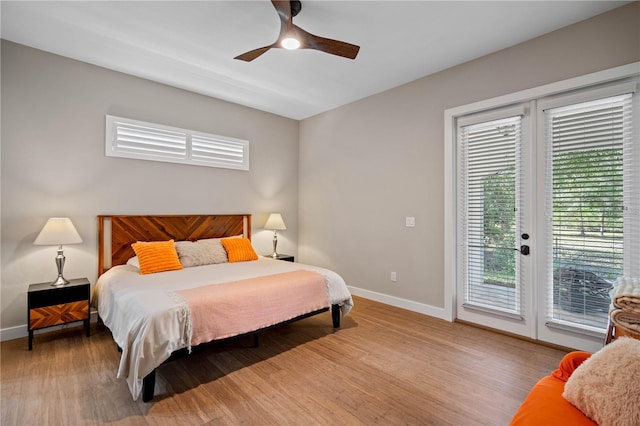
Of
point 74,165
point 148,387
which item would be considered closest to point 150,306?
point 148,387

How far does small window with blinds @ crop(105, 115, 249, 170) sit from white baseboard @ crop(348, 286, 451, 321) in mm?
2625

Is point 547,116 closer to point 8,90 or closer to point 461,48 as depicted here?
point 461,48

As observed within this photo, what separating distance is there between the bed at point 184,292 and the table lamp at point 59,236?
363 mm

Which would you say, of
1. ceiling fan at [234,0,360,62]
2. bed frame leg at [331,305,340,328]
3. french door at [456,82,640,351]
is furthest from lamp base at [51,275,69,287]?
french door at [456,82,640,351]

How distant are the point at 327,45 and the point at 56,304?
3.41 meters

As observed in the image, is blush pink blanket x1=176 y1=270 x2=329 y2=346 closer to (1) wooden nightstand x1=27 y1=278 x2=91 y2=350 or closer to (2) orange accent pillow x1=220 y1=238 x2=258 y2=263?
(2) orange accent pillow x1=220 y1=238 x2=258 y2=263

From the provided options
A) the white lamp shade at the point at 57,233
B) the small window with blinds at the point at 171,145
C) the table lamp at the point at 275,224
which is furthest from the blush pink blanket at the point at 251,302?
the small window with blinds at the point at 171,145

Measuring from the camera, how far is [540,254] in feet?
9.46

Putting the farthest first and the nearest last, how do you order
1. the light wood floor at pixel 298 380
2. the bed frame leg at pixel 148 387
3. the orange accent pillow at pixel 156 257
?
1. the orange accent pillow at pixel 156 257
2. the bed frame leg at pixel 148 387
3. the light wood floor at pixel 298 380

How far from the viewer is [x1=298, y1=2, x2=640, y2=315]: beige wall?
271cm

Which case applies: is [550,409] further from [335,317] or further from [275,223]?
[275,223]

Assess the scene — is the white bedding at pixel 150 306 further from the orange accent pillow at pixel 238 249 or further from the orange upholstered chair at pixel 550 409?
the orange upholstered chair at pixel 550 409

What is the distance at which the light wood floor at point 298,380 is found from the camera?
1916 millimetres

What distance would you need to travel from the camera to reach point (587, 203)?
265cm
